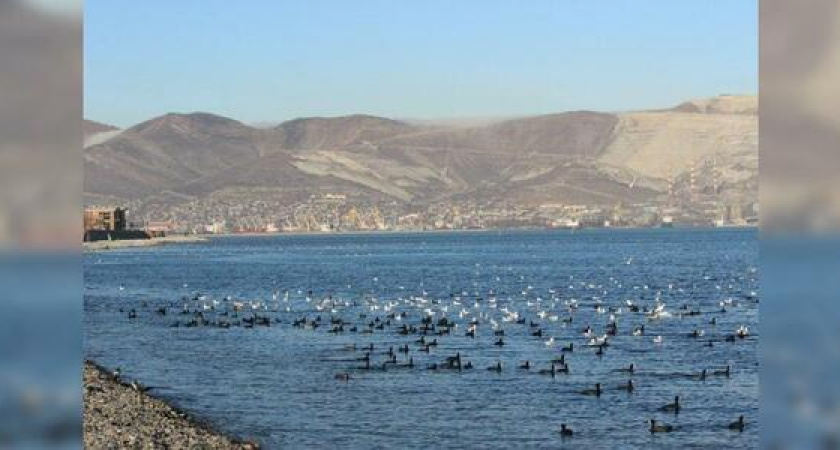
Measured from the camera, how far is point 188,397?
26.6 meters

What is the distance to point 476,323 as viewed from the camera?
1724 inches

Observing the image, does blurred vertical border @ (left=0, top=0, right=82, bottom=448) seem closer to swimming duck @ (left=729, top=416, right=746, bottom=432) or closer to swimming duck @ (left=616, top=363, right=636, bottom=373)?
swimming duck @ (left=729, top=416, right=746, bottom=432)

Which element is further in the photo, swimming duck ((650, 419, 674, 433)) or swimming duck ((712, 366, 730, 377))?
swimming duck ((712, 366, 730, 377))

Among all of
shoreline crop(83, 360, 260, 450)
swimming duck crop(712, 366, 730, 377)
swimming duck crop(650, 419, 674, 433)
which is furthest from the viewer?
swimming duck crop(712, 366, 730, 377)

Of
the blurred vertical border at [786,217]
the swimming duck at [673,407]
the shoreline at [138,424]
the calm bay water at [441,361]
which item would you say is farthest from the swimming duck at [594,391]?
the blurred vertical border at [786,217]

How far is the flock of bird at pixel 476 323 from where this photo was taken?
1232 inches

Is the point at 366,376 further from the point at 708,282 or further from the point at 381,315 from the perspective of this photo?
the point at 708,282

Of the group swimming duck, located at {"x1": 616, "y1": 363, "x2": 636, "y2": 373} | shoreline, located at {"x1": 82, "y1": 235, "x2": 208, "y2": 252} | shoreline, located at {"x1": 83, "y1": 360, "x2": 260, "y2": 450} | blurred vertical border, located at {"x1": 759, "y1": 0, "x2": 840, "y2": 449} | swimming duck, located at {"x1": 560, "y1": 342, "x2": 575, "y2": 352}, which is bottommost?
swimming duck, located at {"x1": 616, "y1": 363, "x2": 636, "y2": 373}

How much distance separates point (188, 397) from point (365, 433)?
6.26 m

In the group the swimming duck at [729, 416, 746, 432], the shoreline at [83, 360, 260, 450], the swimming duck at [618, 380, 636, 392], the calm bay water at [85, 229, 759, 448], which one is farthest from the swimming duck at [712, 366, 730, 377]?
the shoreline at [83, 360, 260, 450]

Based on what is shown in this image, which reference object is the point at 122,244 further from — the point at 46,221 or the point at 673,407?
the point at 46,221

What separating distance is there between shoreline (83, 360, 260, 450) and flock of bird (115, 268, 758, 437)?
6.20 m

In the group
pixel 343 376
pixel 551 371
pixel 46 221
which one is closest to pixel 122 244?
pixel 343 376

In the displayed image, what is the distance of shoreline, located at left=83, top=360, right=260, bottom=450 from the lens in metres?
17.1
